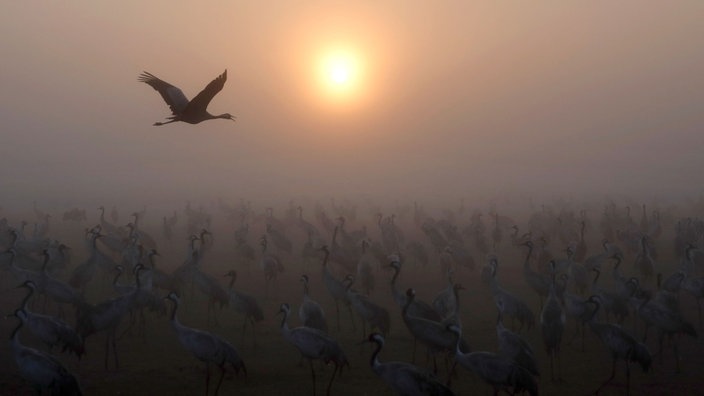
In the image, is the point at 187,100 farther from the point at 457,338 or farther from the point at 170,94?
the point at 457,338

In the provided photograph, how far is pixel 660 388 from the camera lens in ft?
40.0

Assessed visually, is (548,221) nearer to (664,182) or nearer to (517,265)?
(517,265)

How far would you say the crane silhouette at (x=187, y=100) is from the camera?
11.9m

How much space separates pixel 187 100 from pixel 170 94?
1.71 feet

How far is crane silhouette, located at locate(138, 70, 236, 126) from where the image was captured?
39.1ft

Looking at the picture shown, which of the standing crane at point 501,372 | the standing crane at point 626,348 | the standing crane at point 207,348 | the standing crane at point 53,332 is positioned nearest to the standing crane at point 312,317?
the standing crane at point 207,348

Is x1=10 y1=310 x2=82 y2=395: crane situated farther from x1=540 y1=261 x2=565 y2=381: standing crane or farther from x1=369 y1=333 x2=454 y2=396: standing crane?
x1=540 y1=261 x2=565 y2=381: standing crane

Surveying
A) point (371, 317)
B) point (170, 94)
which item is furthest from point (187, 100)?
point (371, 317)

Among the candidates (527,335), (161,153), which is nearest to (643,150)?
(161,153)

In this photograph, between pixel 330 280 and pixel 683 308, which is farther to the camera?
pixel 683 308

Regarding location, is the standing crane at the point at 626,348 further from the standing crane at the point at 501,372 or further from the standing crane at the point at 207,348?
the standing crane at the point at 207,348

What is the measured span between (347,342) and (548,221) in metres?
23.3

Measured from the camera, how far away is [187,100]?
41.9ft

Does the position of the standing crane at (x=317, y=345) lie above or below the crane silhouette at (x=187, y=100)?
below
